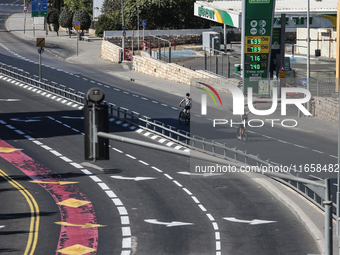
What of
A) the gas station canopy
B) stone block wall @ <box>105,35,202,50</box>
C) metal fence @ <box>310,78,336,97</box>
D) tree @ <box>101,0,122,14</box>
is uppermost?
tree @ <box>101,0,122,14</box>

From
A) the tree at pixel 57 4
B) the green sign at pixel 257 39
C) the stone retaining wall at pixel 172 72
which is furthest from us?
the tree at pixel 57 4

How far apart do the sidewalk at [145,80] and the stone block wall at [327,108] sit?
644mm

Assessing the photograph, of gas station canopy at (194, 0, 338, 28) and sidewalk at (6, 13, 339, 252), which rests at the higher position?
gas station canopy at (194, 0, 338, 28)

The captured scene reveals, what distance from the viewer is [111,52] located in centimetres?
6656

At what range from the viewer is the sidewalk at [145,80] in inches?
869

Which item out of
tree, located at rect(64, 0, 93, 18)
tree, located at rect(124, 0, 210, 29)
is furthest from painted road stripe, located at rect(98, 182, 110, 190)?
tree, located at rect(64, 0, 93, 18)

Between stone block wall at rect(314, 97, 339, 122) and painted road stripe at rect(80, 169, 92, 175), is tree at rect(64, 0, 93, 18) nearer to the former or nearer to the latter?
stone block wall at rect(314, 97, 339, 122)

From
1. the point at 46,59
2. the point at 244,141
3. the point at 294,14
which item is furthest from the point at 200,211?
the point at 46,59

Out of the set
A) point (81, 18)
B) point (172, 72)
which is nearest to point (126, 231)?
point (172, 72)

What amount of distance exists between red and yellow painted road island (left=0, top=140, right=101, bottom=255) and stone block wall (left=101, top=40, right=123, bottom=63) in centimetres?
3415

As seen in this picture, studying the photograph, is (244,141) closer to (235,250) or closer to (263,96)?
(263,96)

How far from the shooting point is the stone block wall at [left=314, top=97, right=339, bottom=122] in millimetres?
39375

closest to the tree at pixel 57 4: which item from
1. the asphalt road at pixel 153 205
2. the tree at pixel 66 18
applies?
the tree at pixel 66 18

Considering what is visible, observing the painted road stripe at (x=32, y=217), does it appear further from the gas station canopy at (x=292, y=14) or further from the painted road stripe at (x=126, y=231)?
the gas station canopy at (x=292, y=14)
